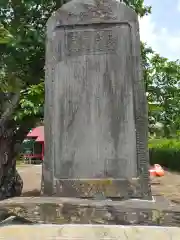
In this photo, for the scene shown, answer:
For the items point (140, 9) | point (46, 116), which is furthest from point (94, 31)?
point (140, 9)

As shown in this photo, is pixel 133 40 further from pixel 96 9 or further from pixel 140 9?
pixel 140 9

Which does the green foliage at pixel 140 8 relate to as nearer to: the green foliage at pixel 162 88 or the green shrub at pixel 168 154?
the green foliage at pixel 162 88

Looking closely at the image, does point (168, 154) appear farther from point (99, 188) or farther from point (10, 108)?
A: point (99, 188)

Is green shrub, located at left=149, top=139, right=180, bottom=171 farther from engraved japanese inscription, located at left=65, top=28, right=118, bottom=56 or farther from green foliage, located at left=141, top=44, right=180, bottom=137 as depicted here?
engraved japanese inscription, located at left=65, top=28, right=118, bottom=56

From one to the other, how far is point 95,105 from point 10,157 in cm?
850

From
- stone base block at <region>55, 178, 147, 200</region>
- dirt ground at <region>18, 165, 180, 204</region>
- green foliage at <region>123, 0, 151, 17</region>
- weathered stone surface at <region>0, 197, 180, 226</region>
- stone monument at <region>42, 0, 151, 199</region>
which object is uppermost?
green foliage at <region>123, 0, 151, 17</region>

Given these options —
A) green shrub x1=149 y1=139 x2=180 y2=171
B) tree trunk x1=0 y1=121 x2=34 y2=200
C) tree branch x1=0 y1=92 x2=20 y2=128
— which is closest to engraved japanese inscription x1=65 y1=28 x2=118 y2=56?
tree branch x1=0 y1=92 x2=20 y2=128

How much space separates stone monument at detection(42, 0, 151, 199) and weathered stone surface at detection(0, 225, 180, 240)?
0.71m

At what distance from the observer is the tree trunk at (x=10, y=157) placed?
11.9m

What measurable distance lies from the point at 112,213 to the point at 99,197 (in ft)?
1.99

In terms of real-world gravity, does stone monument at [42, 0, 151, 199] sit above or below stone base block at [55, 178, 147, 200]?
above

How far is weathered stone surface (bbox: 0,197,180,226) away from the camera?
11.1ft

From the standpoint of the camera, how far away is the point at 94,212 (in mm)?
3479

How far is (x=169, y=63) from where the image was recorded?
17.7 meters
